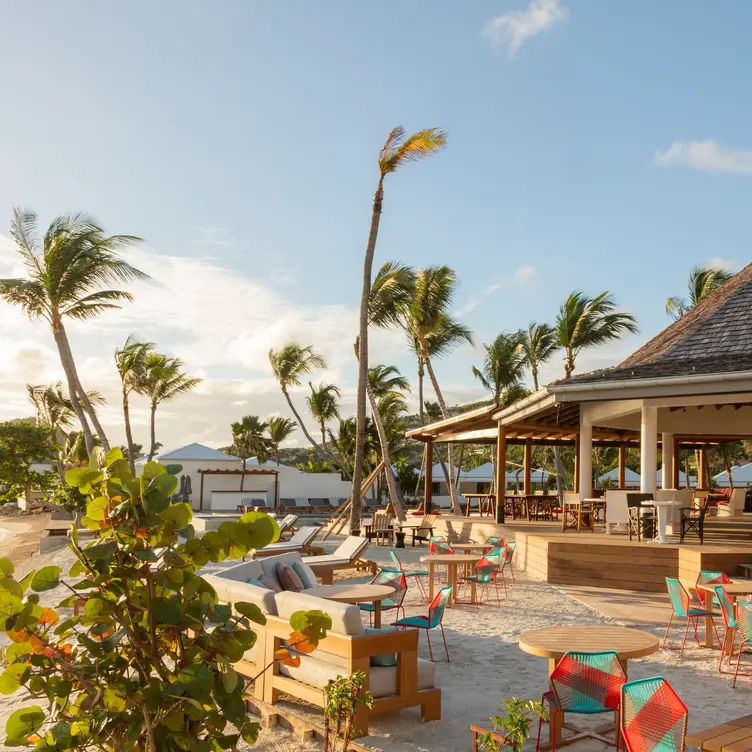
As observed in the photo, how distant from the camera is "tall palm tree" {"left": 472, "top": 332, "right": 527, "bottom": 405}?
97.1ft

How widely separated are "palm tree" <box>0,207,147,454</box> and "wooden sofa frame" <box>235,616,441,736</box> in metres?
13.4

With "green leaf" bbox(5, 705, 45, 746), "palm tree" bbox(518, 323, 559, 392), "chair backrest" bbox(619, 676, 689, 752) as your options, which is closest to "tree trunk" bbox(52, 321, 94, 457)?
"chair backrest" bbox(619, 676, 689, 752)

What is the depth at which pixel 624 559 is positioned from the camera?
37.0ft

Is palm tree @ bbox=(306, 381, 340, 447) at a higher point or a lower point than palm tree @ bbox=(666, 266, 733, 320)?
lower

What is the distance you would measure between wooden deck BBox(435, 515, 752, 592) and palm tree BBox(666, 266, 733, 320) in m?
18.1

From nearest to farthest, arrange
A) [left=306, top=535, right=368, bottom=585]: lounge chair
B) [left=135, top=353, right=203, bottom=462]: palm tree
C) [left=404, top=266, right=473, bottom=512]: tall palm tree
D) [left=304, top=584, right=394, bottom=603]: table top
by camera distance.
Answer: [left=304, top=584, right=394, bottom=603]: table top, [left=306, top=535, right=368, bottom=585]: lounge chair, [left=404, top=266, right=473, bottom=512]: tall palm tree, [left=135, top=353, right=203, bottom=462]: palm tree

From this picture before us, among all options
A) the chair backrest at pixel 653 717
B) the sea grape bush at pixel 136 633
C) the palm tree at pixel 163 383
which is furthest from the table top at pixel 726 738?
the palm tree at pixel 163 383

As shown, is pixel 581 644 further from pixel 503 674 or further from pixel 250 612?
pixel 250 612

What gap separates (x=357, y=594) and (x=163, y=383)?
30725mm

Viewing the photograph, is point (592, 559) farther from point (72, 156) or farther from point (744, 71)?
point (72, 156)

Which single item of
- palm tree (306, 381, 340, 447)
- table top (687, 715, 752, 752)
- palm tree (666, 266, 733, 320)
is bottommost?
table top (687, 715, 752, 752)

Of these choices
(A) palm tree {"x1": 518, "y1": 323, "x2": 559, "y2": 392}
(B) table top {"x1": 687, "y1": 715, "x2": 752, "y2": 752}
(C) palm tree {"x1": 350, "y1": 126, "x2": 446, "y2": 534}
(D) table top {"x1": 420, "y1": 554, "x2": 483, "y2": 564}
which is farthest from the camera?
(A) palm tree {"x1": 518, "y1": 323, "x2": 559, "y2": 392}

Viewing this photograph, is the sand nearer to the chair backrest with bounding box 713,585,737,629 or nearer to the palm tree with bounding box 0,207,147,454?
the chair backrest with bounding box 713,585,737,629

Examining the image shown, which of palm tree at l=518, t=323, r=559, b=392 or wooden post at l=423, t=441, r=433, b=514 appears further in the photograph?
palm tree at l=518, t=323, r=559, b=392
